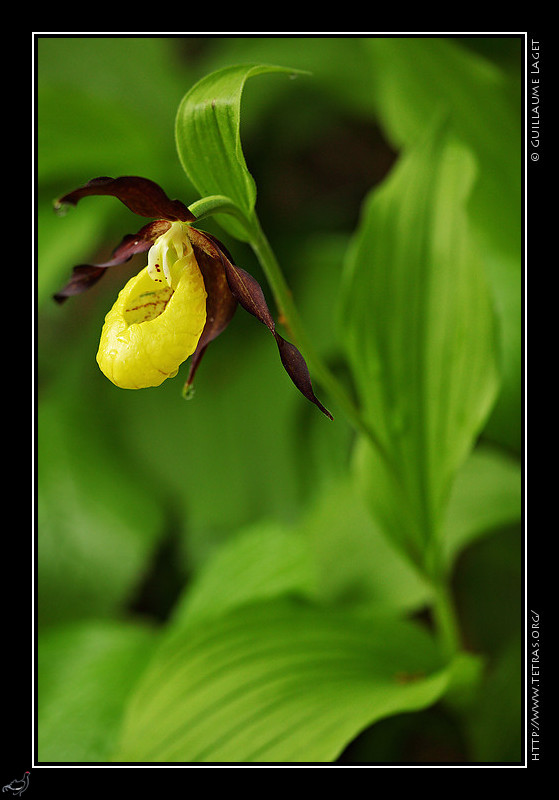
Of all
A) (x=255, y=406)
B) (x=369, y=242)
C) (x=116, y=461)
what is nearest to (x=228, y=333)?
(x=255, y=406)

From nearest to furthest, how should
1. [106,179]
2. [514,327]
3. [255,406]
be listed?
[106,179], [514,327], [255,406]

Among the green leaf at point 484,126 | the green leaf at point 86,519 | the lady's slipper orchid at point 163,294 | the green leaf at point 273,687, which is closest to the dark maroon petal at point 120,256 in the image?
the lady's slipper orchid at point 163,294

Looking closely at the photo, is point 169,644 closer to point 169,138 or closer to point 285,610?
point 285,610

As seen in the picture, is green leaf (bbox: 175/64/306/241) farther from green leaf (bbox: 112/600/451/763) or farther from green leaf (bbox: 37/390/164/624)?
green leaf (bbox: 37/390/164/624)
